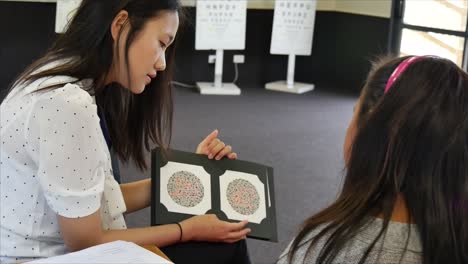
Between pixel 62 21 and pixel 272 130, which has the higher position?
pixel 62 21

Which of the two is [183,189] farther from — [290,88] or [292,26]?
[292,26]

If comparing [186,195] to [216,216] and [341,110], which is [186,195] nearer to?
[216,216]

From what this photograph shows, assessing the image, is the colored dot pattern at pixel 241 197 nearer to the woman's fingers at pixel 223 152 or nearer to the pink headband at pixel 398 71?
the woman's fingers at pixel 223 152

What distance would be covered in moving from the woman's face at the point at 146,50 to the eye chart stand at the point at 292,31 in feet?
15.2

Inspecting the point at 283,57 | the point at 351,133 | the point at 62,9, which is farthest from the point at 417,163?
the point at 283,57

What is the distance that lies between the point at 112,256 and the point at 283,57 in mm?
5473

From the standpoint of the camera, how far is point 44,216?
4.31 ft

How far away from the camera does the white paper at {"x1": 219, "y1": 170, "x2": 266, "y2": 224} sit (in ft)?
5.30

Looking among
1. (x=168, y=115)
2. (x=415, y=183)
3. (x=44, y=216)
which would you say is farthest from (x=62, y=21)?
(x=415, y=183)

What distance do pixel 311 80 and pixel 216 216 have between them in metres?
5.10

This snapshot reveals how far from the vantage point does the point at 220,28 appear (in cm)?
580

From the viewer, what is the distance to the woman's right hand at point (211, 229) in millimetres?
1535

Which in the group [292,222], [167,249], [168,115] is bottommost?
[292,222]

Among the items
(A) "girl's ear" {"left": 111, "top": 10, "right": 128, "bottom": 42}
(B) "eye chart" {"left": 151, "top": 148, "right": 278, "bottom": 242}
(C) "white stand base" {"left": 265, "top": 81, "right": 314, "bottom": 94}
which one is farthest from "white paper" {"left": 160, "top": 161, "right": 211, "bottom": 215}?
(C) "white stand base" {"left": 265, "top": 81, "right": 314, "bottom": 94}
